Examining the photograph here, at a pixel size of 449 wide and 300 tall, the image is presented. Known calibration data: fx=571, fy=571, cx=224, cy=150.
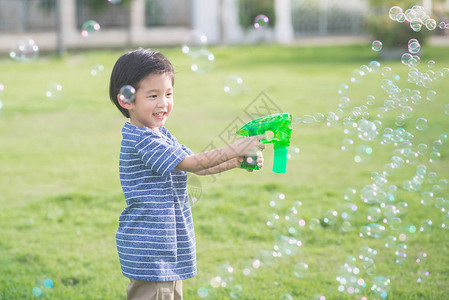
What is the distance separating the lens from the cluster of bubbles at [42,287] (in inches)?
115

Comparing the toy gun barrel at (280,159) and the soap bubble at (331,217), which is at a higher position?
the toy gun barrel at (280,159)

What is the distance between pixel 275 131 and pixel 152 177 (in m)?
0.50

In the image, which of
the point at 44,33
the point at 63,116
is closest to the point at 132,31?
the point at 44,33

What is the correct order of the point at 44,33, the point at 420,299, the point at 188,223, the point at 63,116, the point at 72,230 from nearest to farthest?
the point at 188,223
the point at 420,299
the point at 72,230
the point at 63,116
the point at 44,33

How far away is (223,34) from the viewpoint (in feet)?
58.7

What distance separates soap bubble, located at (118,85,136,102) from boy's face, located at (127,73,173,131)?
0.05 ft

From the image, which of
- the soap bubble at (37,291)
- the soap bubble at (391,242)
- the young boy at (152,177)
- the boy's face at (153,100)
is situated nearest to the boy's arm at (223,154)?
the young boy at (152,177)

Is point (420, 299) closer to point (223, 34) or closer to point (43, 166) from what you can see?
point (43, 166)

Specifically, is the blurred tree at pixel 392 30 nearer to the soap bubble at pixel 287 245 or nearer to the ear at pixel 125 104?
the soap bubble at pixel 287 245

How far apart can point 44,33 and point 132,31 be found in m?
2.62

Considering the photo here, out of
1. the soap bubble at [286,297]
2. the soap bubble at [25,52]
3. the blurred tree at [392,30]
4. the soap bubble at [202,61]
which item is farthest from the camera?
the blurred tree at [392,30]

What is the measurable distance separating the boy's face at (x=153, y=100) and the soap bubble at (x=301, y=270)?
1.36 meters

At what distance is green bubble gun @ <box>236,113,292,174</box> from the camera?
211 centimetres

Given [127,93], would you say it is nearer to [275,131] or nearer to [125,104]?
[125,104]
